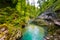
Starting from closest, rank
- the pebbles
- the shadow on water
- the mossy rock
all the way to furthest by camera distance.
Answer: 1. the pebbles
2. the shadow on water
3. the mossy rock

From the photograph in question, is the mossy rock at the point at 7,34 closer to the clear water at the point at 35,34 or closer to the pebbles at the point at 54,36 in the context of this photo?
the clear water at the point at 35,34

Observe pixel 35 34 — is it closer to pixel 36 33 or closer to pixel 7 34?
pixel 36 33

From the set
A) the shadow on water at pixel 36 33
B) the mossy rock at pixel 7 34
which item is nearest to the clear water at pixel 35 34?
the shadow on water at pixel 36 33

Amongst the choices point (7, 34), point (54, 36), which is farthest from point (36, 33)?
point (7, 34)

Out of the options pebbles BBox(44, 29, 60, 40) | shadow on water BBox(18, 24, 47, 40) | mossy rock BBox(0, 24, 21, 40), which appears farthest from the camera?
mossy rock BBox(0, 24, 21, 40)

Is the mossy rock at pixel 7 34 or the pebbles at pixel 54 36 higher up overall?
the pebbles at pixel 54 36

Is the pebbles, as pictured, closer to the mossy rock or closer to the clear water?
the clear water

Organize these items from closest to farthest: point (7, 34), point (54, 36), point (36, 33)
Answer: point (54, 36)
point (36, 33)
point (7, 34)

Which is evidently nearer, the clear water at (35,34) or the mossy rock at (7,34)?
the clear water at (35,34)

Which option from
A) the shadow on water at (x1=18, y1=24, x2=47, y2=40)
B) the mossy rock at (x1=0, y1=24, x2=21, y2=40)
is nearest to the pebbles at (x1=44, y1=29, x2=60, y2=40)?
the shadow on water at (x1=18, y1=24, x2=47, y2=40)

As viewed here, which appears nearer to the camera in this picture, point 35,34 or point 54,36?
point 54,36

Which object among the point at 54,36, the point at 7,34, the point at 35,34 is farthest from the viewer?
the point at 7,34

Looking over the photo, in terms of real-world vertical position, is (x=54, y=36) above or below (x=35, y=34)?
above

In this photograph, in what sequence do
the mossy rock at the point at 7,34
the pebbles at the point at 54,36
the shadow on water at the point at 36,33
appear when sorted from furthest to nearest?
the mossy rock at the point at 7,34 < the shadow on water at the point at 36,33 < the pebbles at the point at 54,36
